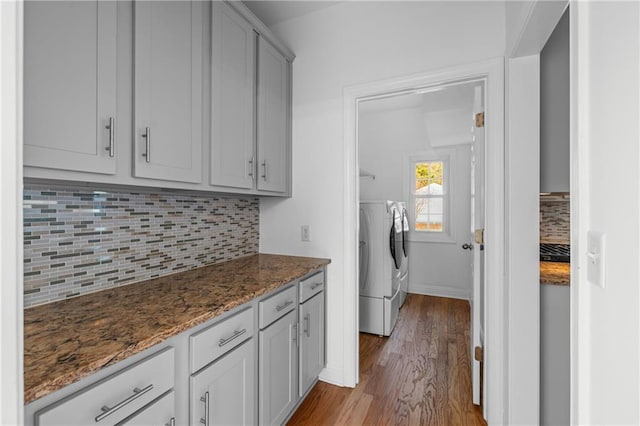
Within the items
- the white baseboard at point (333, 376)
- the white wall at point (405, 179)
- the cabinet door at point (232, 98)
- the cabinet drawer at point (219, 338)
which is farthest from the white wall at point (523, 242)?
the white wall at point (405, 179)

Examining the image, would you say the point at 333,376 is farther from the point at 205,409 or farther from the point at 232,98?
the point at 232,98

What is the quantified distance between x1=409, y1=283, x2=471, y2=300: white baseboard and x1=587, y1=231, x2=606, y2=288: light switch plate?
381 cm

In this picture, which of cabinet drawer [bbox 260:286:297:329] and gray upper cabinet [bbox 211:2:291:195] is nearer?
cabinet drawer [bbox 260:286:297:329]

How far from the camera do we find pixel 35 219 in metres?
1.13

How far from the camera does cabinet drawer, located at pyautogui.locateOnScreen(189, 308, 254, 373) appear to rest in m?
1.06

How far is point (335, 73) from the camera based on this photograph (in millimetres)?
2152

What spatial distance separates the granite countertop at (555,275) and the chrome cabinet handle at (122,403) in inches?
71.9

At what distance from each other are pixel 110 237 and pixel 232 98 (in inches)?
37.5

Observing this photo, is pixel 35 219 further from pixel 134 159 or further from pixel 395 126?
pixel 395 126

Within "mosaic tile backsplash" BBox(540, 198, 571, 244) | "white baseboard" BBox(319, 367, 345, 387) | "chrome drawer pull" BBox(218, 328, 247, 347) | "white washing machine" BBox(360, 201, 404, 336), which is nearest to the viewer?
"chrome drawer pull" BBox(218, 328, 247, 347)

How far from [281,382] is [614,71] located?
174cm

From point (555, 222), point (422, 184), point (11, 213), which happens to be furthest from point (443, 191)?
point (11, 213)

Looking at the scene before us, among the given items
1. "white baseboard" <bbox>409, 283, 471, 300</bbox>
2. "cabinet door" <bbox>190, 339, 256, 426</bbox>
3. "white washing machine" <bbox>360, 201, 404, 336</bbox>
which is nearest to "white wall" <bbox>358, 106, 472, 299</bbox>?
"white baseboard" <bbox>409, 283, 471, 300</bbox>

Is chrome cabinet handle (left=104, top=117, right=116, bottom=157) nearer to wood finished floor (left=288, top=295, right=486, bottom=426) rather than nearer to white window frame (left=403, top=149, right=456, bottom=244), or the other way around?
wood finished floor (left=288, top=295, right=486, bottom=426)
